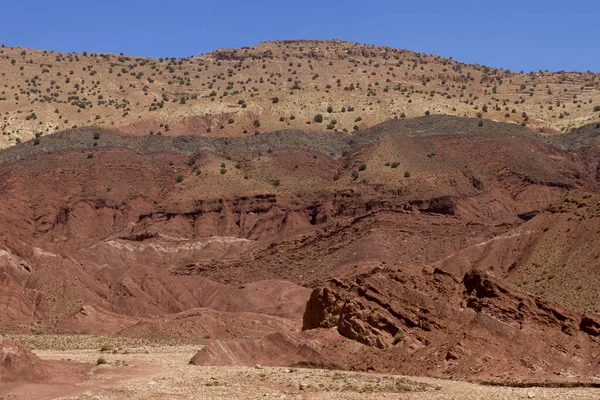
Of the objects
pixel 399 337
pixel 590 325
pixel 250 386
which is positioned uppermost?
pixel 590 325

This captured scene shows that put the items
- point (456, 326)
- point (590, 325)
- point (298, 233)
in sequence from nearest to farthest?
1. point (590, 325)
2. point (456, 326)
3. point (298, 233)

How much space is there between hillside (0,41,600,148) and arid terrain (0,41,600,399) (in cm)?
54

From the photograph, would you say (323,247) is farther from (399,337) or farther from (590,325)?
(590,325)

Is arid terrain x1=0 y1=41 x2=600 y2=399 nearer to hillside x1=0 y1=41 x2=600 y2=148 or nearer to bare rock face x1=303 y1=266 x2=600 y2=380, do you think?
bare rock face x1=303 y1=266 x2=600 y2=380

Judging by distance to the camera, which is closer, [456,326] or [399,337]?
[456,326]

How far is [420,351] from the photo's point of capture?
45031mm

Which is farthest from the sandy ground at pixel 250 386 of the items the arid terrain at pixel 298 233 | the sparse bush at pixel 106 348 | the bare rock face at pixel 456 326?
the sparse bush at pixel 106 348

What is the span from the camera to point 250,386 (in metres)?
41.4

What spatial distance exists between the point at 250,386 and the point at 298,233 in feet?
200

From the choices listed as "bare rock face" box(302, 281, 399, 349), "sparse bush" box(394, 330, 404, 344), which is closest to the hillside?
"bare rock face" box(302, 281, 399, 349)

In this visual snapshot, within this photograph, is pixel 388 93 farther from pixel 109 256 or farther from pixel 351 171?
pixel 109 256

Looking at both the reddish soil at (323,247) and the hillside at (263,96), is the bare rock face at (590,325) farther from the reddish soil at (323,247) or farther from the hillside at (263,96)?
the hillside at (263,96)

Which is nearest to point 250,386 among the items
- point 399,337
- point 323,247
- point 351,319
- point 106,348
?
point 399,337

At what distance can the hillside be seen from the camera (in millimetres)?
145250
